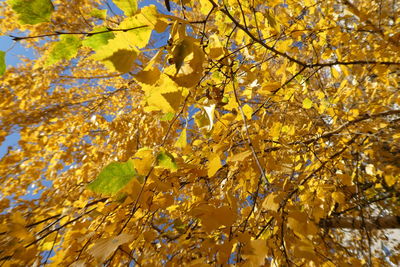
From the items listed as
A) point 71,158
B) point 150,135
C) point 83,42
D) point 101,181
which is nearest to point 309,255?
point 101,181

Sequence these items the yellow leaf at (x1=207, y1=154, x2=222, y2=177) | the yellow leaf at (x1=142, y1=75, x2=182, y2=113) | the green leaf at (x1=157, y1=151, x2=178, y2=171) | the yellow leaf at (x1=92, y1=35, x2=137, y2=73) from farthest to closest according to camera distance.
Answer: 1. the yellow leaf at (x1=207, y1=154, x2=222, y2=177)
2. the green leaf at (x1=157, y1=151, x2=178, y2=171)
3. the yellow leaf at (x1=142, y1=75, x2=182, y2=113)
4. the yellow leaf at (x1=92, y1=35, x2=137, y2=73)

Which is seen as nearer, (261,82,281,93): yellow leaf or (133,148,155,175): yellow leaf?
(133,148,155,175): yellow leaf

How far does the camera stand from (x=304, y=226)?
604 mm

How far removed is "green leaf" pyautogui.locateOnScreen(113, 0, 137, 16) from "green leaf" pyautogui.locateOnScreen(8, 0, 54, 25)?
0.48 ft

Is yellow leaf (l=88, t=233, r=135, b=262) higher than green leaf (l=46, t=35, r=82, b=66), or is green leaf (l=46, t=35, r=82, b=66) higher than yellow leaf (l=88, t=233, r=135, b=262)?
green leaf (l=46, t=35, r=82, b=66)

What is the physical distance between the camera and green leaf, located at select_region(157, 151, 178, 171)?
0.59 m

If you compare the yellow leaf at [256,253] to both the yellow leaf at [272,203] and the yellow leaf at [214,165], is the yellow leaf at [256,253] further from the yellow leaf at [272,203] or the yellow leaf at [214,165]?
the yellow leaf at [214,165]

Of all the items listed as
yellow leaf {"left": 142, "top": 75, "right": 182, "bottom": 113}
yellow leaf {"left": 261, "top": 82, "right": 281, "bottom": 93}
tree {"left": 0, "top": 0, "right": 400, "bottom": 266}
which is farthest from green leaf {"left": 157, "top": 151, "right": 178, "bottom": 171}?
yellow leaf {"left": 261, "top": 82, "right": 281, "bottom": 93}

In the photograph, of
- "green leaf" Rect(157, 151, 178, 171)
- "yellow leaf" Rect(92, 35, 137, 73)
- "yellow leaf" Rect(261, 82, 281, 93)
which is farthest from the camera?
"yellow leaf" Rect(261, 82, 281, 93)

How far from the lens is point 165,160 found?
1.97 ft

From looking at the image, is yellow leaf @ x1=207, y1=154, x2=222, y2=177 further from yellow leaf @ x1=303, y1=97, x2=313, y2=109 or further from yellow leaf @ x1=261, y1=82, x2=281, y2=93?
yellow leaf @ x1=303, y1=97, x2=313, y2=109

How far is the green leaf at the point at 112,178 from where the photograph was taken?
1.54 feet

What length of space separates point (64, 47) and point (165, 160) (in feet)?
1.32

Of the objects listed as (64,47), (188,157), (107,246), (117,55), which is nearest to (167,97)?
(117,55)
